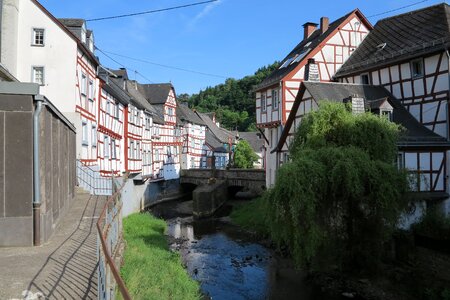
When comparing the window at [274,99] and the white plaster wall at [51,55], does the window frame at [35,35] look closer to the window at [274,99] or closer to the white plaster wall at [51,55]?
the white plaster wall at [51,55]

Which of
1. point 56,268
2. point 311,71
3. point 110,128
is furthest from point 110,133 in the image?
point 56,268

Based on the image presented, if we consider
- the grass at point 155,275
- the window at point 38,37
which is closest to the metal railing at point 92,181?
the grass at point 155,275

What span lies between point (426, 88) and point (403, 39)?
4307 millimetres

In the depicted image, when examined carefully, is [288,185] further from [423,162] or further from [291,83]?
[291,83]

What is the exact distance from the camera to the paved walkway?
A: 628cm

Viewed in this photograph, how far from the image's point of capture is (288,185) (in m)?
12.7

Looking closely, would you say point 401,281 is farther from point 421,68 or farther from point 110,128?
point 110,128

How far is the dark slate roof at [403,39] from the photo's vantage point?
20.6 metres

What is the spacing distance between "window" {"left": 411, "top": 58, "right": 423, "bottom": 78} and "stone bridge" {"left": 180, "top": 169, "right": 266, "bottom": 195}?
1347 centimetres

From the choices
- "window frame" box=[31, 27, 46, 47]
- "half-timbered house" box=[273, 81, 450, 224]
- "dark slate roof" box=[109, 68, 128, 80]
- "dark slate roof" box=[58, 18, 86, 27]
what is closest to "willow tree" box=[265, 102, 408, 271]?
"half-timbered house" box=[273, 81, 450, 224]

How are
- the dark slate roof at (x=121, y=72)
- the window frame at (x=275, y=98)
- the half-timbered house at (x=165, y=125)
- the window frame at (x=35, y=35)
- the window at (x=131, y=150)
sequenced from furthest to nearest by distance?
the half-timbered house at (x=165, y=125) → the dark slate roof at (x=121, y=72) → the window at (x=131, y=150) → the window frame at (x=275, y=98) → the window frame at (x=35, y=35)

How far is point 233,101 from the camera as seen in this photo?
11169 cm

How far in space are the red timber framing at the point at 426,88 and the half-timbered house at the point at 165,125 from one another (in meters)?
24.5

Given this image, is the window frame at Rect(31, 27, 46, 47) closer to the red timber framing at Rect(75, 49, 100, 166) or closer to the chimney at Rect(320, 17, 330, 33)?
the red timber framing at Rect(75, 49, 100, 166)
